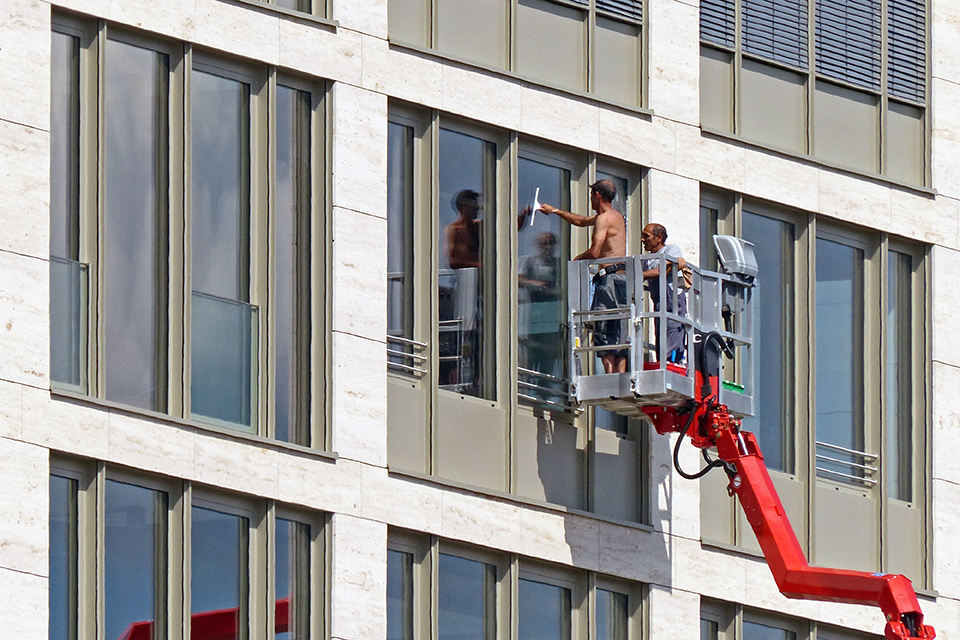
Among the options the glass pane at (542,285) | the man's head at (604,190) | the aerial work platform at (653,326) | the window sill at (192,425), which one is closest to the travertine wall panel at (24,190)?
the window sill at (192,425)

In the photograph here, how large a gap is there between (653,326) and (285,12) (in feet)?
16.8

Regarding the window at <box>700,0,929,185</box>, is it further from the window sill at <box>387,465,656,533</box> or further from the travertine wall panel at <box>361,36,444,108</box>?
the window sill at <box>387,465,656,533</box>

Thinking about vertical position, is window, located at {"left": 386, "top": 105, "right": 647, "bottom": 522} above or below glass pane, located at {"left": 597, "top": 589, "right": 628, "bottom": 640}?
above

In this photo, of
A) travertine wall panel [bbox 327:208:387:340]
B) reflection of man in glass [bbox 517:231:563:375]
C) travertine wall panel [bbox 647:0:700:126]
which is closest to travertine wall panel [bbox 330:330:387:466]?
travertine wall panel [bbox 327:208:387:340]

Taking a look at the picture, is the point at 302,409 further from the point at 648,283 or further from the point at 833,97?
the point at 833,97

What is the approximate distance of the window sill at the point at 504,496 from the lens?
31875mm

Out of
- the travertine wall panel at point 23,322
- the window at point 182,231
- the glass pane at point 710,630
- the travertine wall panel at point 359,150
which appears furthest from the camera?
the glass pane at point 710,630

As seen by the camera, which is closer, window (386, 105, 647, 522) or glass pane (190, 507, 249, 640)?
glass pane (190, 507, 249, 640)

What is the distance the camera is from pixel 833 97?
3659 cm

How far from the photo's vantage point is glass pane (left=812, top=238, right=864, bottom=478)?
118 feet

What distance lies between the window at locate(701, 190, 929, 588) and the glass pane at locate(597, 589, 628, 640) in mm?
1766

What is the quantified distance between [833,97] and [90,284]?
419 inches

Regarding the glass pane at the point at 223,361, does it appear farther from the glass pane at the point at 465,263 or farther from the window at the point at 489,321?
the glass pane at the point at 465,263

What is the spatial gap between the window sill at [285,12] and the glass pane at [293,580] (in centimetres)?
519
